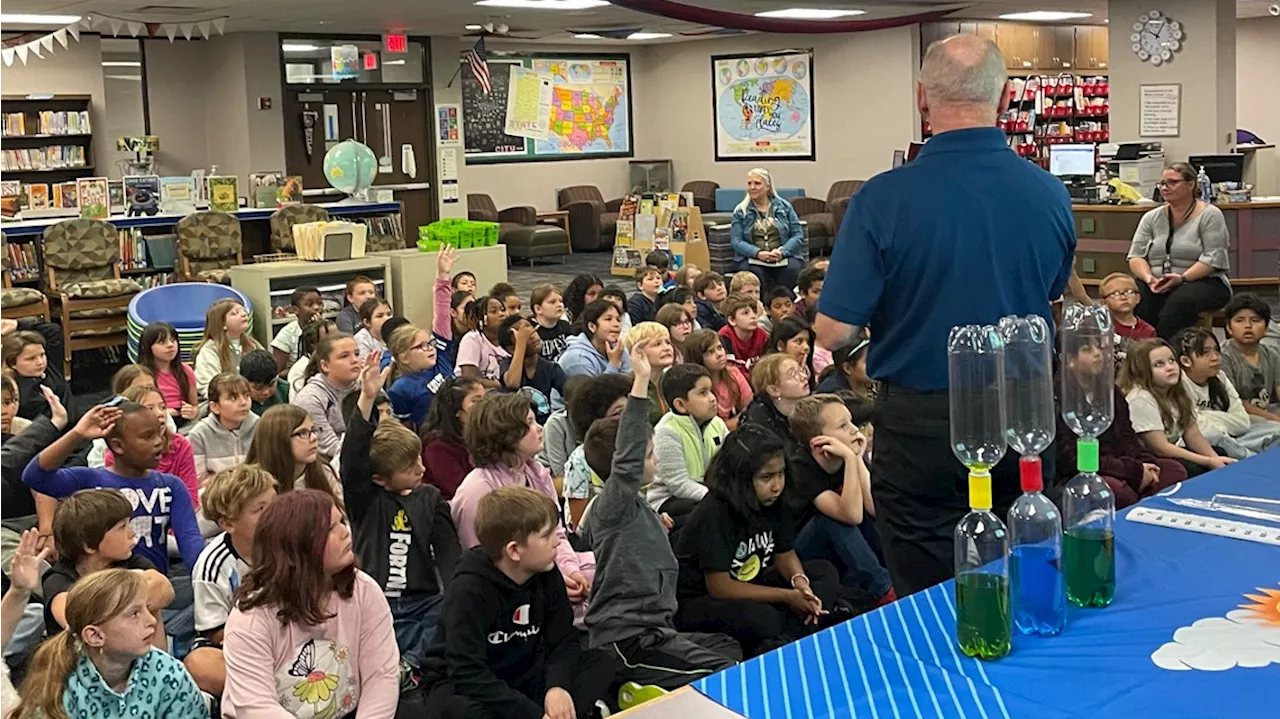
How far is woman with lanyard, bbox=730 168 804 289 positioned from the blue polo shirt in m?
5.82

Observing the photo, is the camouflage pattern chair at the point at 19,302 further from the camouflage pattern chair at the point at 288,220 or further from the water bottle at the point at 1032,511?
the water bottle at the point at 1032,511

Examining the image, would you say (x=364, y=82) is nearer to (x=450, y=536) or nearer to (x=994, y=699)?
(x=450, y=536)

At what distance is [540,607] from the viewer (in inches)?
121

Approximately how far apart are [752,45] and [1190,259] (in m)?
10.2

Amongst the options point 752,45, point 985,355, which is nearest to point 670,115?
point 752,45

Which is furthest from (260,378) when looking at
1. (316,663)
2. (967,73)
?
(967,73)

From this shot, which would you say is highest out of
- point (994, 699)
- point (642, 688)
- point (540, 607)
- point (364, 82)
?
point (364, 82)

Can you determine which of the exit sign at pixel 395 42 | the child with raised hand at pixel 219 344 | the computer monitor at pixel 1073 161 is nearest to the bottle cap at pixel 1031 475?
the child with raised hand at pixel 219 344

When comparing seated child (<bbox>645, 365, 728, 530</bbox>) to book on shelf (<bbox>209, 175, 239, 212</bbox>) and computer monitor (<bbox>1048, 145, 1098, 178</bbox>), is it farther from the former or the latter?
computer monitor (<bbox>1048, 145, 1098, 178</bbox>)

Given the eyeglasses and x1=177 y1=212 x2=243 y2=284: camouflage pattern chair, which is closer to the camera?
the eyeglasses

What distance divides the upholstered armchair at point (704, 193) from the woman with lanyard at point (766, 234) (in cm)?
840

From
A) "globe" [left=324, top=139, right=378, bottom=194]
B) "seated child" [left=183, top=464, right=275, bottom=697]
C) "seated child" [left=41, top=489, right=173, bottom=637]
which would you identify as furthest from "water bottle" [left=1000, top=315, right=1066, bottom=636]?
"globe" [left=324, top=139, right=378, bottom=194]

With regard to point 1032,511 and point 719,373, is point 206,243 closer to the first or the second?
point 719,373

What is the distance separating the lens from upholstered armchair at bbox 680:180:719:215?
55.4ft
